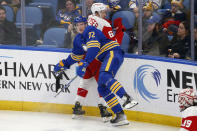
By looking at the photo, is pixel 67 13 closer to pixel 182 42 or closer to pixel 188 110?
pixel 182 42

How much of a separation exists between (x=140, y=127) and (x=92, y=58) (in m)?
1.00

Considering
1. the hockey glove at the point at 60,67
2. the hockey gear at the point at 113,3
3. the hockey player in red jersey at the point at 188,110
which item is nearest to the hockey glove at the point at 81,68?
the hockey glove at the point at 60,67

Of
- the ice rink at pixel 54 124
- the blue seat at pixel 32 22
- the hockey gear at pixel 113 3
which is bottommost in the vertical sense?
the ice rink at pixel 54 124

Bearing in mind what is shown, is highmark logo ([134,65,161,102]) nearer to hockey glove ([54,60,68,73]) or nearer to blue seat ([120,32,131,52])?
blue seat ([120,32,131,52])

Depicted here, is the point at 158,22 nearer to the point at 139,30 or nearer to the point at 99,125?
the point at 139,30

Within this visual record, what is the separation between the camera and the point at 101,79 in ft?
19.3

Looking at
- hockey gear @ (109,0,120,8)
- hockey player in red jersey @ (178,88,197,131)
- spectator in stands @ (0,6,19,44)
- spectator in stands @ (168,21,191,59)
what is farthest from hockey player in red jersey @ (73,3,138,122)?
hockey player in red jersey @ (178,88,197,131)

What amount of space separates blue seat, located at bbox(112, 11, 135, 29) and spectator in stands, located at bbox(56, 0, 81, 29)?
55cm

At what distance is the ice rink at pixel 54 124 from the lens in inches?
233

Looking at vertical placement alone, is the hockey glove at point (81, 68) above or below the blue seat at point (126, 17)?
below

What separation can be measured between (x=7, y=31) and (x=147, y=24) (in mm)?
1908

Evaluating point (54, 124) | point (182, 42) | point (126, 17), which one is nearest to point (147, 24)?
point (126, 17)

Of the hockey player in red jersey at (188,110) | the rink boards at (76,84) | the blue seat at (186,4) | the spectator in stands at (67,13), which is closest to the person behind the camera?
the hockey player in red jersey at (188,110)

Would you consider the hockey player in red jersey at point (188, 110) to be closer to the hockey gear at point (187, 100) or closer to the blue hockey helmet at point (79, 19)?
the hockey gear at point (187, 100)
